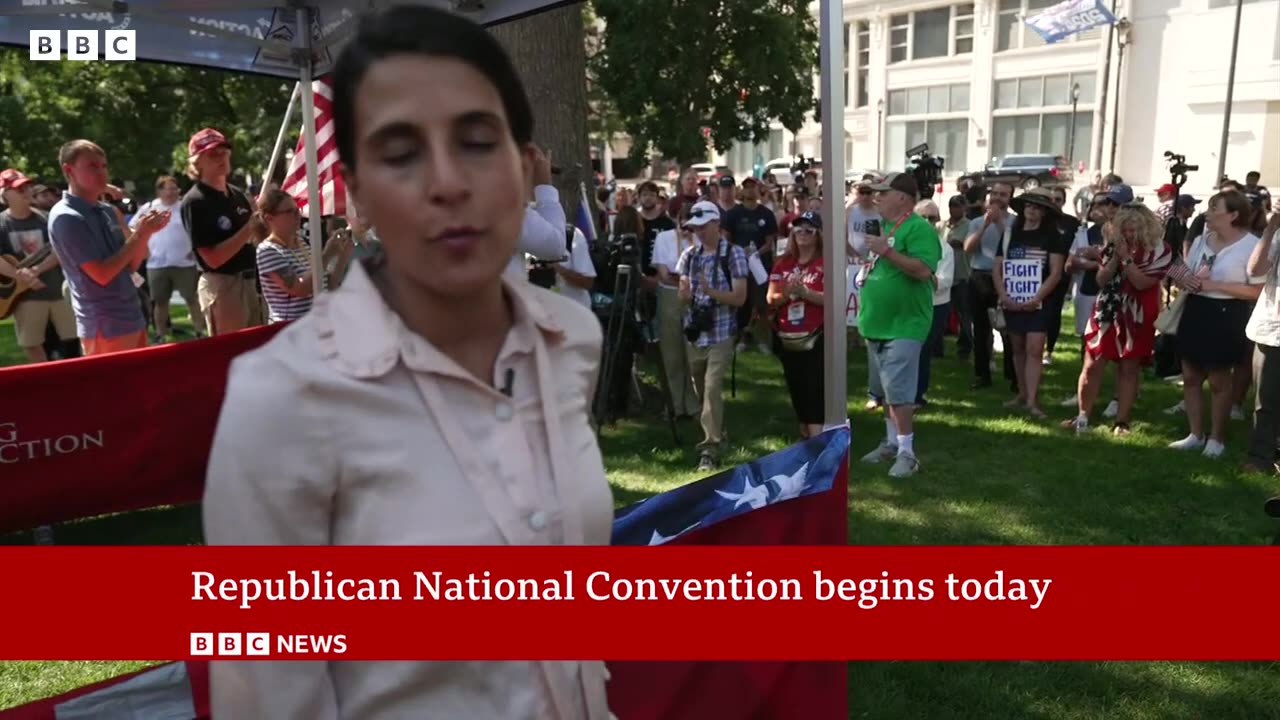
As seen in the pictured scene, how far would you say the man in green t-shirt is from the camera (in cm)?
682

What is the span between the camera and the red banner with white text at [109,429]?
4.87 m

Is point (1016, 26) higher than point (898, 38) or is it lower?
lower

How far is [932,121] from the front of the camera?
51.3 meters

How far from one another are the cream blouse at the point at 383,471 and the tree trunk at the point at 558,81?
7328mm

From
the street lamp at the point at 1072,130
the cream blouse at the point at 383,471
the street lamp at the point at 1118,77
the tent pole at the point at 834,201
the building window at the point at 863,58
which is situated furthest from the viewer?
the building window at the point at 863,58

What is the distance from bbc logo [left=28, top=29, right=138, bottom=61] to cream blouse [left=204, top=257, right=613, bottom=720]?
4.96 m

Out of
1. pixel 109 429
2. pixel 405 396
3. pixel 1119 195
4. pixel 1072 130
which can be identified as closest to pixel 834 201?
pixel 405 396

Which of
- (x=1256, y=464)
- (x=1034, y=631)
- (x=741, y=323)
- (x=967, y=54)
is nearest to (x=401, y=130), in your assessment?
(x=1034, y=631)

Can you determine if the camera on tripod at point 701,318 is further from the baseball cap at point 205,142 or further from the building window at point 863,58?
the building window at point 863,58

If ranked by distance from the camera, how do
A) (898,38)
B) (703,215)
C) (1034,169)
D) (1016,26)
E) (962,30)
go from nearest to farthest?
1. (703,215)
2. (1034,169)
3. (1016,26)
4. (962,30)
5. (898,38)

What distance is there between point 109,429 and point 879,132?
52417mm

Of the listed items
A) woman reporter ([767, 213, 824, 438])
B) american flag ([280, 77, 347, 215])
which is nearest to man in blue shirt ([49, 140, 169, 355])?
american flag ([280, 77, 347, 215])

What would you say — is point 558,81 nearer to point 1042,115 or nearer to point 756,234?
point 756,234

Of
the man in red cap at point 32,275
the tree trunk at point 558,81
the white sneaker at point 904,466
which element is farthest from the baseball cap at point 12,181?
the white sneaker at point 904,466
